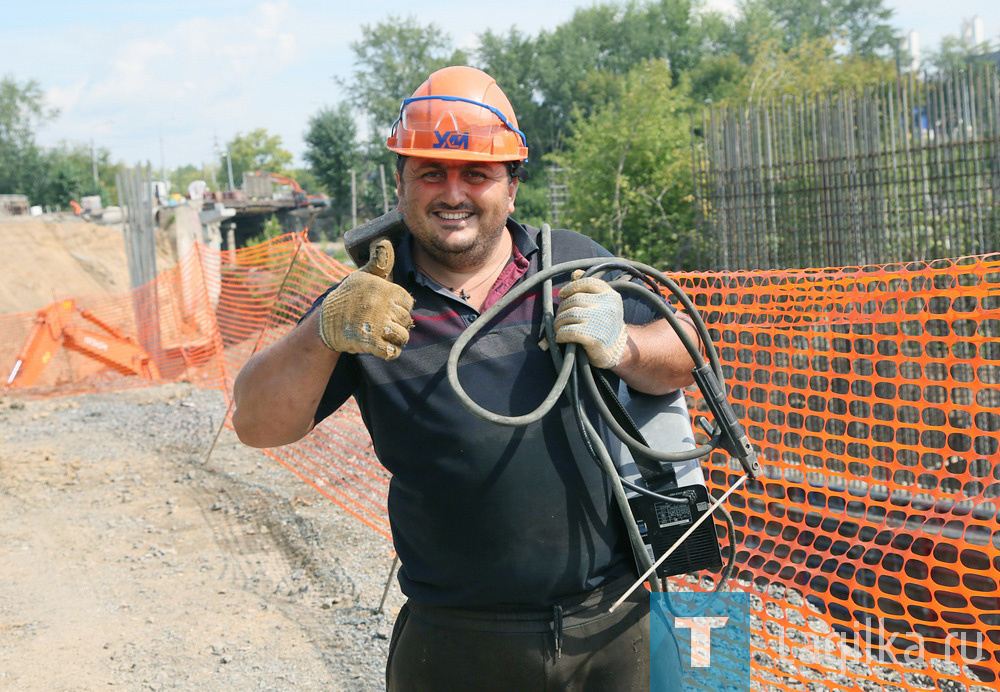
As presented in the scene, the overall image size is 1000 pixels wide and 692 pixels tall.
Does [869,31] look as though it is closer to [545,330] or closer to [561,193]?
[561,193]

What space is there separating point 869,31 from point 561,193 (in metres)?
57.4

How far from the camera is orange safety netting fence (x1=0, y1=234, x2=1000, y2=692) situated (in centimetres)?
353

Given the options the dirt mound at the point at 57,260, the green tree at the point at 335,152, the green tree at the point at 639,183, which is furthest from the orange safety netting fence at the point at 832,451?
the green tree at the point at 335,152

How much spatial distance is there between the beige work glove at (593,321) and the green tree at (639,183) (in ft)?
44.2

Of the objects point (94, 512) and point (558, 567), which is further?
point (94, 512)

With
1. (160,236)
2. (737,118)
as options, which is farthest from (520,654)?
(160,236)

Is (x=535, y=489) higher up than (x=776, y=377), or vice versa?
(x=535, y=489)

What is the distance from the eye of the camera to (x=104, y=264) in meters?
30.9

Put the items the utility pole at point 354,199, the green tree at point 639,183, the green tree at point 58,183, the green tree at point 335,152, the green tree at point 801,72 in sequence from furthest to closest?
the green tree at point 58,183, the green tree at point 335,152, the utility pole at point 354,199, the green tree at point 801,72, the green tree at point 639,183

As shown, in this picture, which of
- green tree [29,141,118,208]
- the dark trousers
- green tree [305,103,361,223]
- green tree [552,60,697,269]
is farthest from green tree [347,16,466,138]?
the dark trousers

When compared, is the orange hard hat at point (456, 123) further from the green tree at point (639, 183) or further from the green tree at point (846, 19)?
the green tree at point (846, 19)

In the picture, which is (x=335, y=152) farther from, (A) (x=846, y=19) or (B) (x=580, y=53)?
(A) (x=846, y=19)

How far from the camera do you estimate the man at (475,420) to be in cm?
187

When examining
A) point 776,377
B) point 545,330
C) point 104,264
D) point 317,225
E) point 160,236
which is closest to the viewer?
point 545,330
